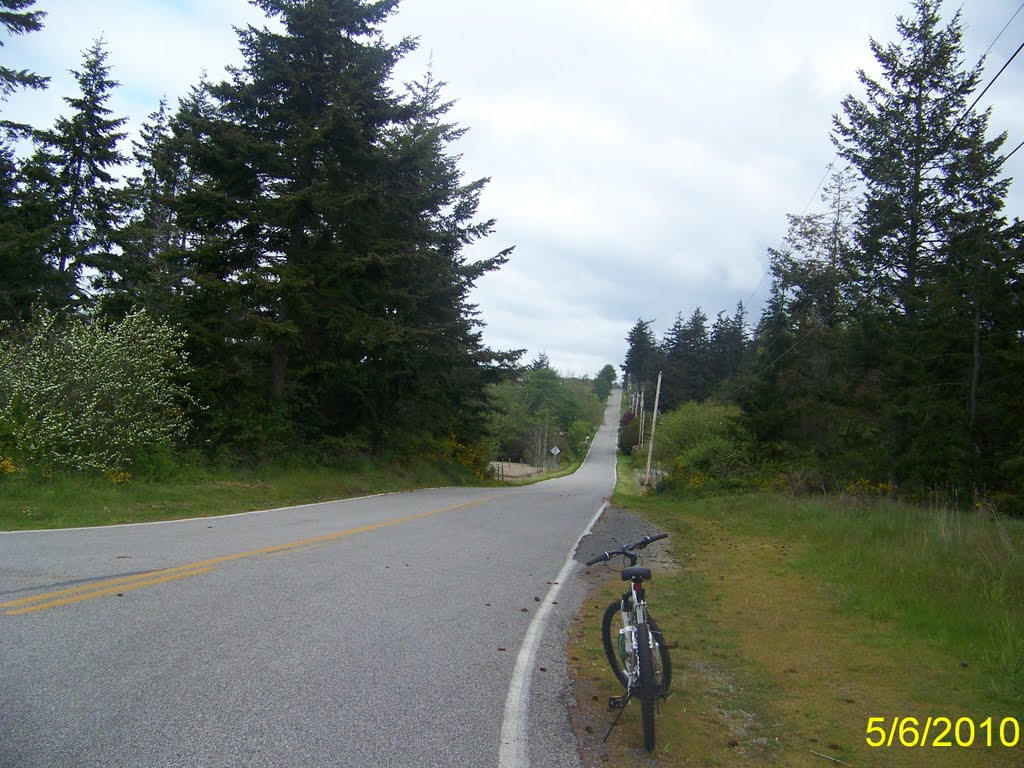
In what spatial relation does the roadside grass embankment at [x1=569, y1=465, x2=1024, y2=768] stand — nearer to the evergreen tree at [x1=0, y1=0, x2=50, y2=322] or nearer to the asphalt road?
the asphalt road

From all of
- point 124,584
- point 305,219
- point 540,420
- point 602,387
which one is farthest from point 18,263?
point 602,387

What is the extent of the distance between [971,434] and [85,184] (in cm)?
3366

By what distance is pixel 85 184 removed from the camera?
92.2 feet

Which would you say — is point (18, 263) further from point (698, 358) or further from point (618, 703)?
point (698, 358)

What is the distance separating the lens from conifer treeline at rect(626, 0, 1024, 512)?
18438 millimetres

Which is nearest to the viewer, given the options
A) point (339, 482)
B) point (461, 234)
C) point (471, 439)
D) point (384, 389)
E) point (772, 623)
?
point (772, 623)

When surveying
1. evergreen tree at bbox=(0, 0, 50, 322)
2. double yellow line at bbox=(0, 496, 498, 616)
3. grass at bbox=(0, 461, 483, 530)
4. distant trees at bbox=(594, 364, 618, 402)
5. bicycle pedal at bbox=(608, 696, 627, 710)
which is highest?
distant trees at bbox=(594, 364, 618, 402)

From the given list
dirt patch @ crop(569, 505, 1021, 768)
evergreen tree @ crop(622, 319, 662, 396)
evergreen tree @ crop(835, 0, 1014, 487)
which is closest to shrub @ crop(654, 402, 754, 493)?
evergreen tree @ crop(835, 0, 1014, 487)

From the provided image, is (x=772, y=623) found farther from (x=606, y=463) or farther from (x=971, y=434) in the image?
(x=606, y=463)

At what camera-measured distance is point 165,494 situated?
47.9 feet

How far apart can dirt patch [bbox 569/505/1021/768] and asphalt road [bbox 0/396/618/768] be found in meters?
0.40

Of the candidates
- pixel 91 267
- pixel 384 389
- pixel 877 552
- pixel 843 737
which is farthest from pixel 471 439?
pixel 843 737

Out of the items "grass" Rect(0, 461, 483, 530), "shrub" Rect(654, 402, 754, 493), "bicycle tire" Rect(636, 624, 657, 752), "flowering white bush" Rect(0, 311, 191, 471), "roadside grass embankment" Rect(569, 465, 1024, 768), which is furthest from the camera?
"shrub" Rect(654, 402, 754, 493)

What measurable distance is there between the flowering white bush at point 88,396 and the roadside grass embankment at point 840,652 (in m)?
12.3
